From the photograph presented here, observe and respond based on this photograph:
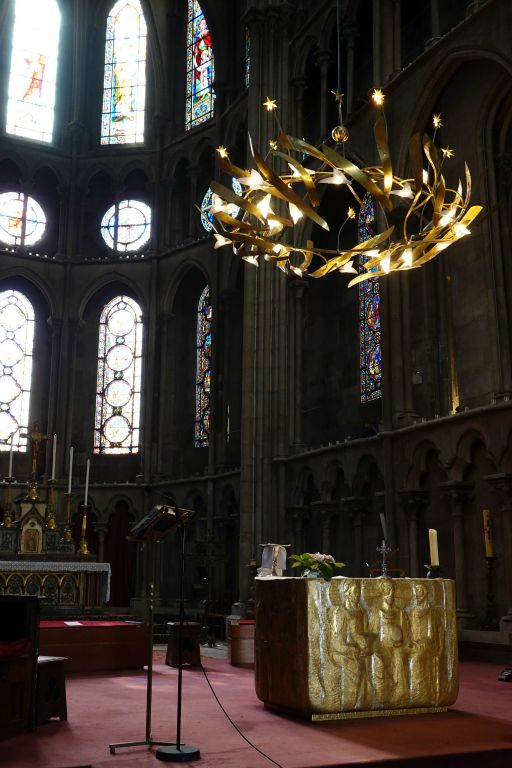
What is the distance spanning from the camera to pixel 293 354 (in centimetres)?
1741

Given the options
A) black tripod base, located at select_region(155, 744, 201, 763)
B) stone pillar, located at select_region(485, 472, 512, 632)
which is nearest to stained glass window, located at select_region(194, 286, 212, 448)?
stone pillar, located at select_region(485, 472, 512, 632)

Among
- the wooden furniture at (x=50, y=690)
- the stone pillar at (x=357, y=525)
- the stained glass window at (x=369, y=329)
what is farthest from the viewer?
the stained glass window at (x=369, y=329)

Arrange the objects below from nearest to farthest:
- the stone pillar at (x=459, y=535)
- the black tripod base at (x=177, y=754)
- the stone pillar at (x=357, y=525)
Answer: the black tripod base at (x=177, y=754), the stone pillar at (x=459, y=535), the stone pillar at (x=357, y=525)

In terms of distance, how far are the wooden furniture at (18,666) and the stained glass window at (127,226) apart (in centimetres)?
1832

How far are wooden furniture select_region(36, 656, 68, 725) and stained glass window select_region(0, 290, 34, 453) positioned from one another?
1596 centimetres

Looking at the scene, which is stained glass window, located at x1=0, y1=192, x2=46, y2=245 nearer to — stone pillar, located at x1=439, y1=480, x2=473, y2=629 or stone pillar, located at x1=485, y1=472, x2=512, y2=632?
stone pillar, located at x1=439, y1=480, x2=473, y2=629

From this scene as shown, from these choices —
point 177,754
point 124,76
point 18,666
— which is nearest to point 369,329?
point 18,666

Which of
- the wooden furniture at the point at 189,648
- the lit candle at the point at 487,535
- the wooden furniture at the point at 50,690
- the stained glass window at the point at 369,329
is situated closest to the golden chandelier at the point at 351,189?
the wooden furniture at the point at 50,690

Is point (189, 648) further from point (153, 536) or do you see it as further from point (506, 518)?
point (153, 536)

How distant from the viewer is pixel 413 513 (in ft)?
42.0

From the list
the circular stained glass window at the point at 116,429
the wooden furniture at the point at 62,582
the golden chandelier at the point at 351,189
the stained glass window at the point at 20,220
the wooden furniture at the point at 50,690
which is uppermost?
the stained glass window at the point at 20,220

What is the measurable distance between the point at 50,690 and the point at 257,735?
162 cm

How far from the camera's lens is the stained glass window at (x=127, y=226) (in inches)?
940

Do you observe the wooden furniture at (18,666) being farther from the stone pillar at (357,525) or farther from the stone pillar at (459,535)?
the stone pillar at (357,525)
